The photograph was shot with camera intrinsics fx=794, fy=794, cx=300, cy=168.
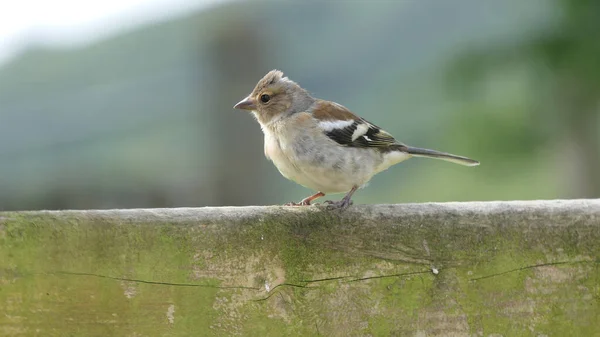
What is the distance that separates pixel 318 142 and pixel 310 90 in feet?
6.93

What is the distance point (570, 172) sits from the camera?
6.91 meters

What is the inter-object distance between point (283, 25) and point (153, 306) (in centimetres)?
1143

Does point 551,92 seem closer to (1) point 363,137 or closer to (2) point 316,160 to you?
(1) point 363,137

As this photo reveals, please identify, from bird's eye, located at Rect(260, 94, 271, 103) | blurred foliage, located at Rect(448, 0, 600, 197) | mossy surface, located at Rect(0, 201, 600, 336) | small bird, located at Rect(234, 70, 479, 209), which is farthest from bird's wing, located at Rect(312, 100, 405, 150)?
blurred foliage, located at Rect(448, 0, 600, 197)

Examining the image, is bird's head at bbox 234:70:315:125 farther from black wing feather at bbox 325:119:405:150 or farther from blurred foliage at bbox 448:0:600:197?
blurred foliage at bbox 448:0:600:197

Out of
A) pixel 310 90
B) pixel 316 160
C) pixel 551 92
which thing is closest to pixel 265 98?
pixel 316 160

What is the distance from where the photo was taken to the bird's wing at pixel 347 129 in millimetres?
3424

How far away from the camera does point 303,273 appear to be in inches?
75.4

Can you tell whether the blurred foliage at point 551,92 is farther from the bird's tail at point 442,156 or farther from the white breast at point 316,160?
the white breast at point 316,160

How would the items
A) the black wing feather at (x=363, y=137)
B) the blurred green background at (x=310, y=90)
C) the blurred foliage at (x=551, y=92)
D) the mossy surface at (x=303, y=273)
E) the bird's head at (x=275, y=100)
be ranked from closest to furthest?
the mossy surface at (x=303, y=273)
the black wing feather at (x=363, y=137)
the bird's head at (x=275, y=100)
the blurred foliage at (x=551, y=92)
the blurred green background at (x=310, y=90)

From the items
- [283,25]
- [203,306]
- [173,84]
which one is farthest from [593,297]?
[173,84]

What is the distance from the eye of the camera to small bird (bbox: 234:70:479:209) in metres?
3.23

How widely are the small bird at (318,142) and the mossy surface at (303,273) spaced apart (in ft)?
3.07

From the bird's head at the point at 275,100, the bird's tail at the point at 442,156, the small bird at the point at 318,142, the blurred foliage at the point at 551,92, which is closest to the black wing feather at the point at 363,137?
the small bird at the point at 318,142
